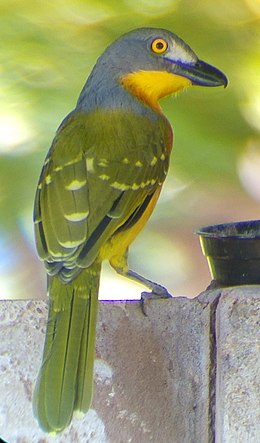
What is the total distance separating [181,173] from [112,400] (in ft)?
5.37

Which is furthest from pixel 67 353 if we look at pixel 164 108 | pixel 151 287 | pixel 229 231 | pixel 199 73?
pixel 164 108

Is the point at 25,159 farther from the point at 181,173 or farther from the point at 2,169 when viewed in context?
the point at 181,173

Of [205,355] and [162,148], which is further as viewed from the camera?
[162,148]

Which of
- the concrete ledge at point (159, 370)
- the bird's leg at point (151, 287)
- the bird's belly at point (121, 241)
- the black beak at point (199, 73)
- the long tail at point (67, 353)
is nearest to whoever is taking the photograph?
the long tail at point (67, 353)

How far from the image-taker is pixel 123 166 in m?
3.49

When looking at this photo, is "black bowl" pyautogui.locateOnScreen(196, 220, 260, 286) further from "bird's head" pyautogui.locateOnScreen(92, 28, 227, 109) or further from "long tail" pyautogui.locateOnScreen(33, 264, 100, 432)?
"bird's head" pyautogui.locateOnScreen(92, 28, 227, 109)

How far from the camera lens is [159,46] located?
3895 millimetres

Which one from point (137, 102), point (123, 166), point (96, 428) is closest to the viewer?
point (96, 428)

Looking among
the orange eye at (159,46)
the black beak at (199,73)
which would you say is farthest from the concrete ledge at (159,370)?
the orange eye at (159,46)

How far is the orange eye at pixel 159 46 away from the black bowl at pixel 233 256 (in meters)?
0.62

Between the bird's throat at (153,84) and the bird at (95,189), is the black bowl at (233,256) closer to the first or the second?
the bird at (95,189)

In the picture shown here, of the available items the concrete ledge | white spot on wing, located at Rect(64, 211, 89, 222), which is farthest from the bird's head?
the concrete ledge

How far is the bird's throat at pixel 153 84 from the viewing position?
386 cm

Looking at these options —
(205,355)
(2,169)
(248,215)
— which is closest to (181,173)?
(248,215)
